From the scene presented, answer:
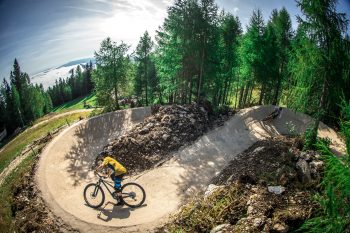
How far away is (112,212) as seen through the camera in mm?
13641

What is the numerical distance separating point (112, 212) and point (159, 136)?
837cm

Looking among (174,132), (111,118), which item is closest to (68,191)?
(174,132)

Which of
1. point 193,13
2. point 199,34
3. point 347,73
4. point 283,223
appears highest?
point 193,13

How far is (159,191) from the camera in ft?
51.1

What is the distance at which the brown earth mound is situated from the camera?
31.8 ft

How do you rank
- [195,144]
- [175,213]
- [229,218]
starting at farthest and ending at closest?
[195,144] → [175,213] → [229,218]

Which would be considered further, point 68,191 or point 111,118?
point 111,118

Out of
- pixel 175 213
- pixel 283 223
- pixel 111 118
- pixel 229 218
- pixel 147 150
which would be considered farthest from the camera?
pixel 111 118

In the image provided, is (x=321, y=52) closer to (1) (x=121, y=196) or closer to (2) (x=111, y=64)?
(1) (x=121, y=196)

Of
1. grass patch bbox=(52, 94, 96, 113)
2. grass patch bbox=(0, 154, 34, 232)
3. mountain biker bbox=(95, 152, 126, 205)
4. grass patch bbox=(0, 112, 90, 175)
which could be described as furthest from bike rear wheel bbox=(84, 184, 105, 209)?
grass patch bbox=(52, 94, 96, 113)

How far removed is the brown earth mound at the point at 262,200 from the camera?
970 cm

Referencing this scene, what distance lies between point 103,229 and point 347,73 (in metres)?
16.5

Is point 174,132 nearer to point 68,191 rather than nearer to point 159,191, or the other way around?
point 159,191

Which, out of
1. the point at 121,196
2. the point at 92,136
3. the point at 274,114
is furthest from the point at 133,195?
the point at 274,114
